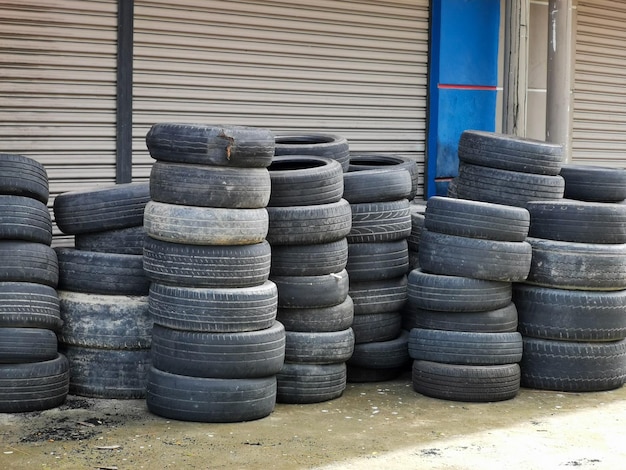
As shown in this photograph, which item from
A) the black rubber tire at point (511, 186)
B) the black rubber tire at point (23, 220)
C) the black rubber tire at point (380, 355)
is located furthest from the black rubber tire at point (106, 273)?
the black rubber tire at point (511, 186)

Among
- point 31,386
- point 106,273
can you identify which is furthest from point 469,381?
point 31,386

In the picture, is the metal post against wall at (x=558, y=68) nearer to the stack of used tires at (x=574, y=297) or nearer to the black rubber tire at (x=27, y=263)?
the stack of used tires at (x=574, y=297)

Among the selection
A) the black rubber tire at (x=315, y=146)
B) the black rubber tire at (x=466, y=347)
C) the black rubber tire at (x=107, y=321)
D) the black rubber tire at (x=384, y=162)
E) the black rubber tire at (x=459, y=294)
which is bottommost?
the black rubber tire at (x=466, y=347)

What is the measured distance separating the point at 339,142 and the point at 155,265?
210cm

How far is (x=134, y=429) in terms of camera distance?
20.8 ft

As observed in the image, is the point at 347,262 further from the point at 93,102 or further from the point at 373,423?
the point at 93,102

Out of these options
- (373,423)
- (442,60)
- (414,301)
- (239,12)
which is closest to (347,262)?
(414,301)

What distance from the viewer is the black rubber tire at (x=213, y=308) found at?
649cm

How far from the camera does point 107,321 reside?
22.9ft

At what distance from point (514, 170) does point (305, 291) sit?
2.01 m

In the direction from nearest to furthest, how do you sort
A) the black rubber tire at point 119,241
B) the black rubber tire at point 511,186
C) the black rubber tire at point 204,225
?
the black rubber tire at point 204,225 < the black rubber tire at point 119,241 < the black rubber tire at point 511,186

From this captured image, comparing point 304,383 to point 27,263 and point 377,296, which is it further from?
point 27,263

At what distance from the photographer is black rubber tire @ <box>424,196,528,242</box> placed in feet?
23.9

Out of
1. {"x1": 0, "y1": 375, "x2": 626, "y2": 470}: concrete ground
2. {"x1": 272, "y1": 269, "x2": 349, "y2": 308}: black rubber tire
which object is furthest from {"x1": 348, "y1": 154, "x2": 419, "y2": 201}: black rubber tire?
{"x1": 0, "y1": 375, "x2": 626, "y2": 470}: concrete ground
